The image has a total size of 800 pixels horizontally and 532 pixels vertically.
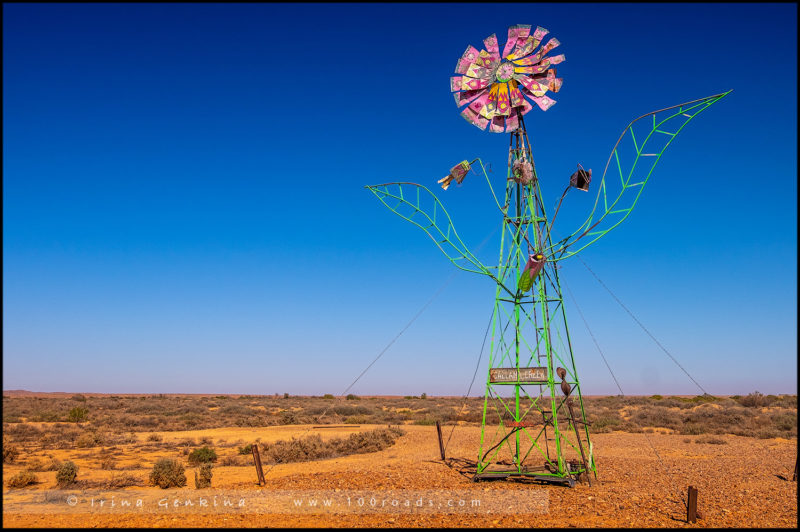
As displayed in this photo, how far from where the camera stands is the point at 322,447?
23.1 metres

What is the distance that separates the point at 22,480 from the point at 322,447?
35.7 ft

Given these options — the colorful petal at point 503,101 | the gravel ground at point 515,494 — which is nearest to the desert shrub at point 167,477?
the gravel ground at point 515,494

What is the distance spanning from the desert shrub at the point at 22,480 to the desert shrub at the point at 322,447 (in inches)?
304

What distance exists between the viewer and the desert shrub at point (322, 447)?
21.1m

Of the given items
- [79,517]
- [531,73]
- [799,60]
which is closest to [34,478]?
[79,517]

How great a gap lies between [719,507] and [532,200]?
7.75 meters

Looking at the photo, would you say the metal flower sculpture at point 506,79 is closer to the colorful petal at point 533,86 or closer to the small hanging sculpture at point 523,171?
the colorful petal at point 533,86

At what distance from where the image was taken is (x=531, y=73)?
12922 millimetres

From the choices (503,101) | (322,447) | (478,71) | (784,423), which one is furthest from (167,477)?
(784,423)

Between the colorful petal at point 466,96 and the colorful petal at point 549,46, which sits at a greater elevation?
the colorful petal at point 549,46

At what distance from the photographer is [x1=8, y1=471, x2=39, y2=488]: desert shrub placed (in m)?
15.3

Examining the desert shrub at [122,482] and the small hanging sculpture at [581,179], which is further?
the desert shrub at [122,482]

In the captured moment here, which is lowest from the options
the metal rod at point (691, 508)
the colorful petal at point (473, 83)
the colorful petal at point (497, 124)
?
the metal rod at point (691, 508)

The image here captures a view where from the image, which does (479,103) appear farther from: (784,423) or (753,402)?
(753,402)
